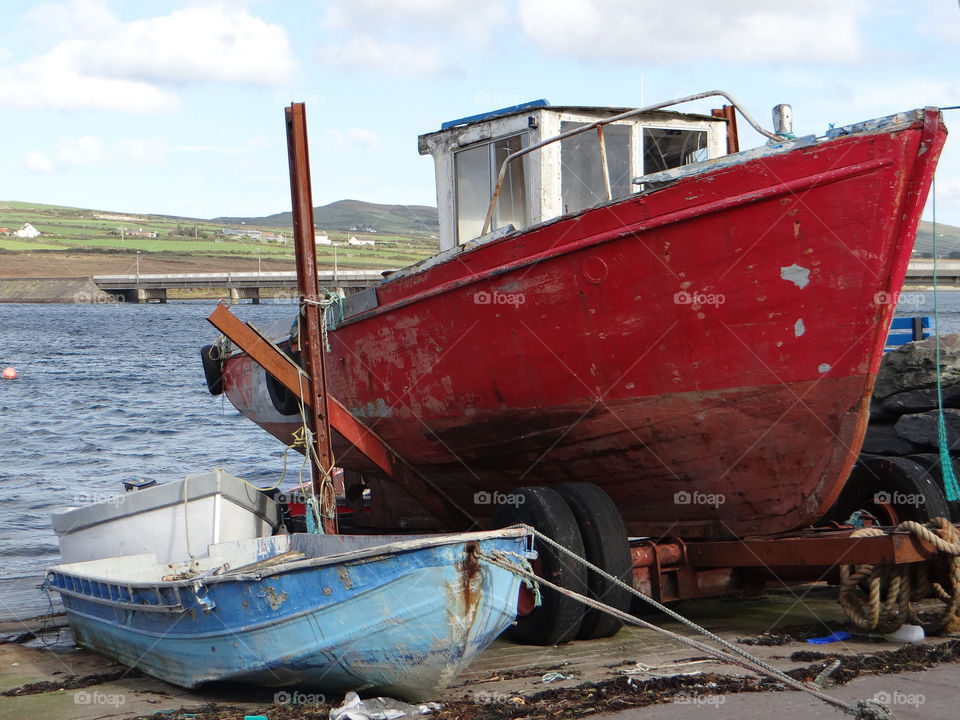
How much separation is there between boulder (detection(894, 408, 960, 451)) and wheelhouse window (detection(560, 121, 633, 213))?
3.89 meters

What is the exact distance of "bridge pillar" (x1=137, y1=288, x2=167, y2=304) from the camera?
309ft

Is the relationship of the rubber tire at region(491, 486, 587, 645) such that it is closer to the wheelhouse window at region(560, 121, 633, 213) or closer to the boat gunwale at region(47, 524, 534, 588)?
the boat gunwale at region(47, 524, 534, 588)

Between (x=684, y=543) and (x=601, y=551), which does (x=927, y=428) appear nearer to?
(x=684, y=543)

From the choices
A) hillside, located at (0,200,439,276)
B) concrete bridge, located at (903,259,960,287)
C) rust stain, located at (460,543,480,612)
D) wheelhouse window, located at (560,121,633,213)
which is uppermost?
hillside, located at (0,200,439,276)

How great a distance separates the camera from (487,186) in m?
9.27

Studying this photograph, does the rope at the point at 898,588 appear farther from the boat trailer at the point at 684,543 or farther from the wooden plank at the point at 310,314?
the wooden plank at the point at 310,314

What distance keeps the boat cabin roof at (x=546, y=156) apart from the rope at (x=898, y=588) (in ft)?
11.5

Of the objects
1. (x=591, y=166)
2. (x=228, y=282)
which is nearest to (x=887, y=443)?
(x=591, y=166)

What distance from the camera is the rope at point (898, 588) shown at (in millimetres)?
6270

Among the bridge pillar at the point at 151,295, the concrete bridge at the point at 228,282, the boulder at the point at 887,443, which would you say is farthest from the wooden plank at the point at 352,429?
the bridge pillar at the point at 151,295

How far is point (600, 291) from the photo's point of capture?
7.07 m

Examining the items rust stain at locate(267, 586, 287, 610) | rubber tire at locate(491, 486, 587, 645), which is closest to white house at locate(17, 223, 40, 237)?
rubber tire at locate(491, 486, 587, 645)

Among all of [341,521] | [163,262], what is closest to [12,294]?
[163,262]

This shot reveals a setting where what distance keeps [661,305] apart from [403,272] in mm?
2359
